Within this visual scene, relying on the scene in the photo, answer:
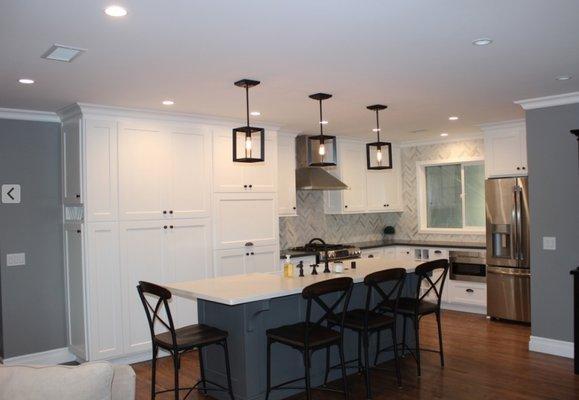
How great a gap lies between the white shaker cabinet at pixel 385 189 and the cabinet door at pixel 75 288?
4.28 meters

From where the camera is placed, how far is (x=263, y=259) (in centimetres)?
584

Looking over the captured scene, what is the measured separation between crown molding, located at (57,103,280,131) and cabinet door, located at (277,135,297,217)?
3.05 feet

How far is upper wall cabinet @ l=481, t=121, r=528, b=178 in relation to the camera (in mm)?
6195

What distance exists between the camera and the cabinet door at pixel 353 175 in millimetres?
7359

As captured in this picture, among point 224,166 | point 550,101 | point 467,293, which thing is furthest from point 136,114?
point 467,293

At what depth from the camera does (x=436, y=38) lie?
9.90 feet

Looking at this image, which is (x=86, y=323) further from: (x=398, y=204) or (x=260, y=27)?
(x=398, y=204)

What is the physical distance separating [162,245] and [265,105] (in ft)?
5.56

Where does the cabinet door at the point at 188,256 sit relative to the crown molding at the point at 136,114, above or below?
below

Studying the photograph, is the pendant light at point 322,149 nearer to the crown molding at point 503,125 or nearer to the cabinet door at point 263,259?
the cabinet door at point 263,259

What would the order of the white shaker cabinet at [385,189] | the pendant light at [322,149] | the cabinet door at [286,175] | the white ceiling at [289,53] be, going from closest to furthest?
the white ceiling at [289,53], the pendant light at [322,149], the cabinet door at [286,175], the white shaker cabinet at [385,189]

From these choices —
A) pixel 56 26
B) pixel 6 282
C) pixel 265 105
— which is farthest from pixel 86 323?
pixel 56 26

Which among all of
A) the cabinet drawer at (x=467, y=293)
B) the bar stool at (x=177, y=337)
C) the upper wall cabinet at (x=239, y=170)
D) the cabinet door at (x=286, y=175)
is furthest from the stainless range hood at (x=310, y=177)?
the bar stool at (x=177, y=337)

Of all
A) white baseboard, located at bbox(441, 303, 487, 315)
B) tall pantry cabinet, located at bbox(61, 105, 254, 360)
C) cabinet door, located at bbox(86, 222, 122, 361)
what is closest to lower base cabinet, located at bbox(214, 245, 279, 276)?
tall pantry cabinet, located at bbox(61, 105, 254, 360)
